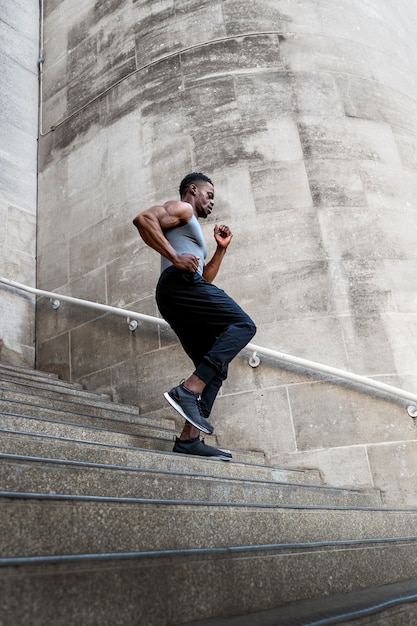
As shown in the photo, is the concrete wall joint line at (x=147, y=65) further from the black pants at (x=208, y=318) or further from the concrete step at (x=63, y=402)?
the black pants at (x=208, y=318)

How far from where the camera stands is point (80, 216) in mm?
6453

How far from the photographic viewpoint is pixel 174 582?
1.49 meters

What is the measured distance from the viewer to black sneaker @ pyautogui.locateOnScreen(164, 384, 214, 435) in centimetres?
296

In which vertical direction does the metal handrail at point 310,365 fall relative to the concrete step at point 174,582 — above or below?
above

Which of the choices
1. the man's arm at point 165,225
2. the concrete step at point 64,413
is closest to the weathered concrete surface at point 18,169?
the concrete step at point 64,413

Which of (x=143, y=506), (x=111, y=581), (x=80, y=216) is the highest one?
(x=80, y=216)

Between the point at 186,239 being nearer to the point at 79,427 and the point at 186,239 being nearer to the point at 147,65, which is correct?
the point at 79,427

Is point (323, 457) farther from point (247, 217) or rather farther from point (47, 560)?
point (47, 560)

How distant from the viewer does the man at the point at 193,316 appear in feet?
9.97

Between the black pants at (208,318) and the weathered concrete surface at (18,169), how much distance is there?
→ 3.36 metres

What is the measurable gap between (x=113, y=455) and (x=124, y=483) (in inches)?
21.1

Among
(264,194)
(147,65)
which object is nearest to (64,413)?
(264,194)

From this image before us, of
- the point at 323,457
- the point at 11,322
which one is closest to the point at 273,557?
the point at 323,457

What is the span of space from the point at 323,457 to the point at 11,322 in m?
3.57
